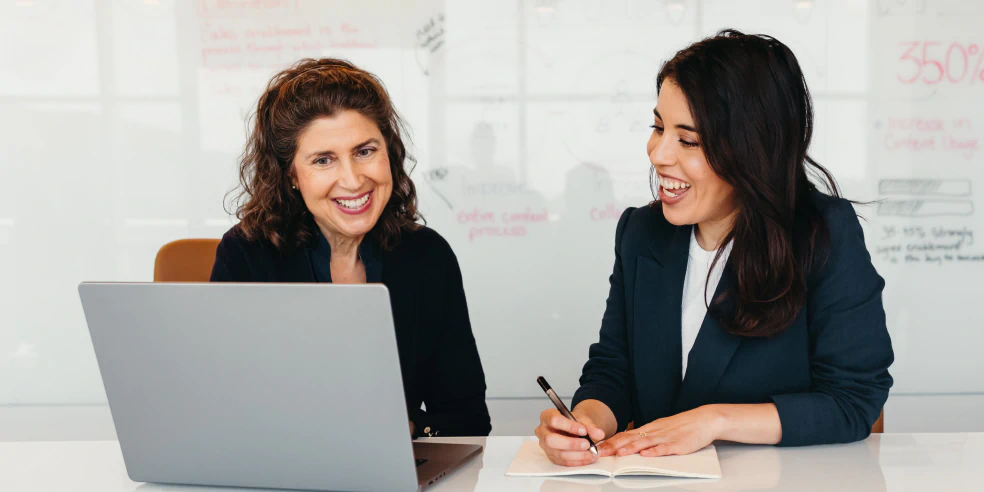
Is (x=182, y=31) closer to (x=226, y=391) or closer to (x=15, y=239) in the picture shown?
(x=15, y=239)

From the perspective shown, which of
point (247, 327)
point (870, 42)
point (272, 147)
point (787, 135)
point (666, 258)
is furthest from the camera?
point (870, 42)

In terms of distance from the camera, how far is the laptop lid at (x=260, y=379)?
90 cm

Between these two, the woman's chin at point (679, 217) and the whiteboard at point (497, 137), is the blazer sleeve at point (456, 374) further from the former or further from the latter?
the whiteboard at point (497, 137)

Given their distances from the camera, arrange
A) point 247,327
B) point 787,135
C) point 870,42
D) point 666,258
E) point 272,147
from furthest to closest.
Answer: point 870,42 → point 272,147 → point 666,258 → point 787,135 → point 247,327

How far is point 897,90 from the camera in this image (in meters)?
3.15

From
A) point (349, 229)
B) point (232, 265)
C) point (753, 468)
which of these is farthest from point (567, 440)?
point (232, 265)

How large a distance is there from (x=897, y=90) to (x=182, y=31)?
2758 millimetres

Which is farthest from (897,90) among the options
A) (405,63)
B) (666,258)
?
(666,258)

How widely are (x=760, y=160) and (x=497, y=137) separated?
74.8 inches

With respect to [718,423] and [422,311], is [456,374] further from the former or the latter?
[718,423]

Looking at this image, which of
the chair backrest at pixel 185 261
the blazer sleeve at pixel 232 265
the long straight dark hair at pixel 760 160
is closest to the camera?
the long straight dark hair at pixel 760 160

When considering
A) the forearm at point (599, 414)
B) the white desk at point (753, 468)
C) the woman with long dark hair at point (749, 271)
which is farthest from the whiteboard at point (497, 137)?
the white desk at point (753, 468)

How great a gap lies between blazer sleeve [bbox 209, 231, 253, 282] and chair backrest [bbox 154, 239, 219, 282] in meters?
0.20

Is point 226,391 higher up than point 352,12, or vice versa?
point 352,12
